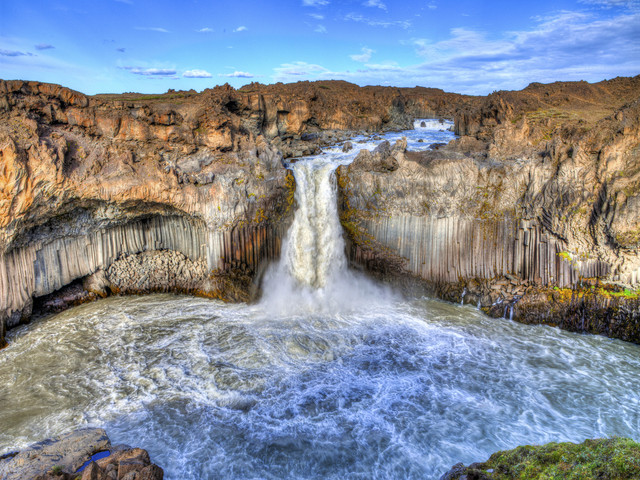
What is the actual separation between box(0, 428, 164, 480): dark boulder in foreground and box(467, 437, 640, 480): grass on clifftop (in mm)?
5885

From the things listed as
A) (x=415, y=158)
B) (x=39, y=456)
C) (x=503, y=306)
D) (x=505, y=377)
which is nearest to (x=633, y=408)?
(x=505, y=377)

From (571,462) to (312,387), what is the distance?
824cm

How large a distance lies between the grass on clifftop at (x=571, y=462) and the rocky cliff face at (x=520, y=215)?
1244 centimetres

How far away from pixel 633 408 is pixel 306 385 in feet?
29.9

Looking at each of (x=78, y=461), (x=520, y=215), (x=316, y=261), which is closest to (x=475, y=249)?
(x=520, y=215)

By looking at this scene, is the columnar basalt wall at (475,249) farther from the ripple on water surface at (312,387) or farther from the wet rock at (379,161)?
the wet rock at (379,161)

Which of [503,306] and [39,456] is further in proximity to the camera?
[503,306]

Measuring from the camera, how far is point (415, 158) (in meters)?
19.2

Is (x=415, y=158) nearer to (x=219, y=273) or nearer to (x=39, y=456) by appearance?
(x=219, y=273)

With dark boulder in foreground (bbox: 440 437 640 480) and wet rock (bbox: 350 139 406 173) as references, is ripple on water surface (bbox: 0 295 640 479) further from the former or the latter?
wet rock (bbox: 350 139 406 173)

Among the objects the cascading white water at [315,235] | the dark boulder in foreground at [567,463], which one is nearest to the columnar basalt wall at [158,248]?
the cascading white water at [315,235]

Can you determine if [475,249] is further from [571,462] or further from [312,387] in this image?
[571,462]

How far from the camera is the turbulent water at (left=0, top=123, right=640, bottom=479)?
33.4 ft

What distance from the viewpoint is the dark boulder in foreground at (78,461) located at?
750cm
